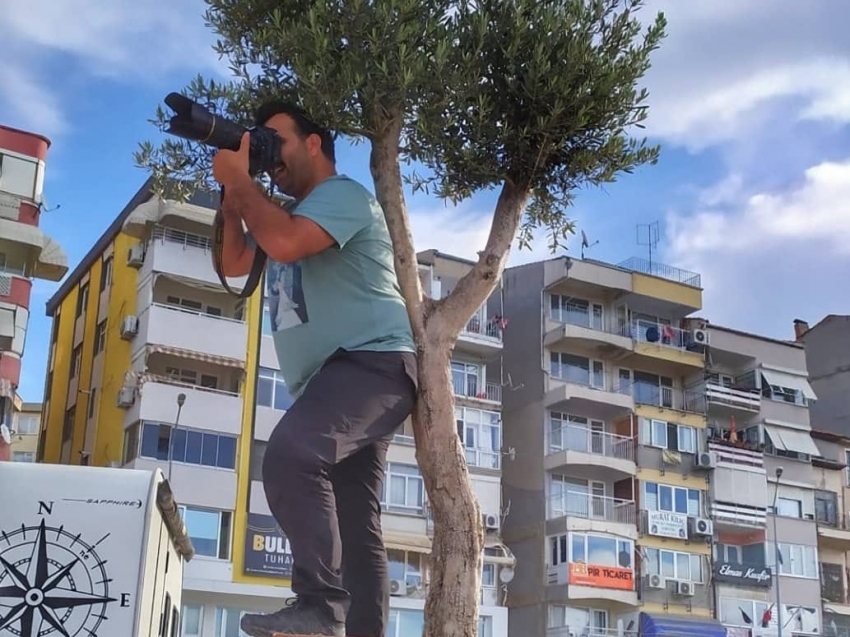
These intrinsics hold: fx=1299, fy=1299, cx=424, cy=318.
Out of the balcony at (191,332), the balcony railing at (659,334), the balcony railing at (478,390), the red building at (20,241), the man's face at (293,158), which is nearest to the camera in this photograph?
the man's face at (293,158)

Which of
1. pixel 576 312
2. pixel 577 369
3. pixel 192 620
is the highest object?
pixel 576 312

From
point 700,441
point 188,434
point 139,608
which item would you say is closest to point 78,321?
point 188,434

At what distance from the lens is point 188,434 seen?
1298 inches

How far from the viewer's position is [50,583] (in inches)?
460

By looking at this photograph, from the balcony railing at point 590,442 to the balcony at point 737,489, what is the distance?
11.8 ft

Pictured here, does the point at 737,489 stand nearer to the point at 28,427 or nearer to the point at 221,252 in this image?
the point at 28,427

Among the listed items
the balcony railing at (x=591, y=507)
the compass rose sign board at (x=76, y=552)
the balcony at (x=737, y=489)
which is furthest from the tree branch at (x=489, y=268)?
the balcony at (x=737, y=489)

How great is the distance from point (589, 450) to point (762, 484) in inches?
293

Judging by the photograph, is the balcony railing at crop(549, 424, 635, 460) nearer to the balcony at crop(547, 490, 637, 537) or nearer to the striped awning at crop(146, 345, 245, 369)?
the balcony at crop(547, 490, 637, 537)

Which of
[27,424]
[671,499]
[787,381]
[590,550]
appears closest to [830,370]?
[787,381]

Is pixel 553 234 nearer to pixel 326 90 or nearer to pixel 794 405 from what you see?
pixel 326 90

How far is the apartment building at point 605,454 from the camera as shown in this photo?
3931 cm

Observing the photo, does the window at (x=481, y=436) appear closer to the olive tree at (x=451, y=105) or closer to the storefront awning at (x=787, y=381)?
the storefront awning at (x=787, y=381)

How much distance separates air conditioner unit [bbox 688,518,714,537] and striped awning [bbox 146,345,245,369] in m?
16.2
